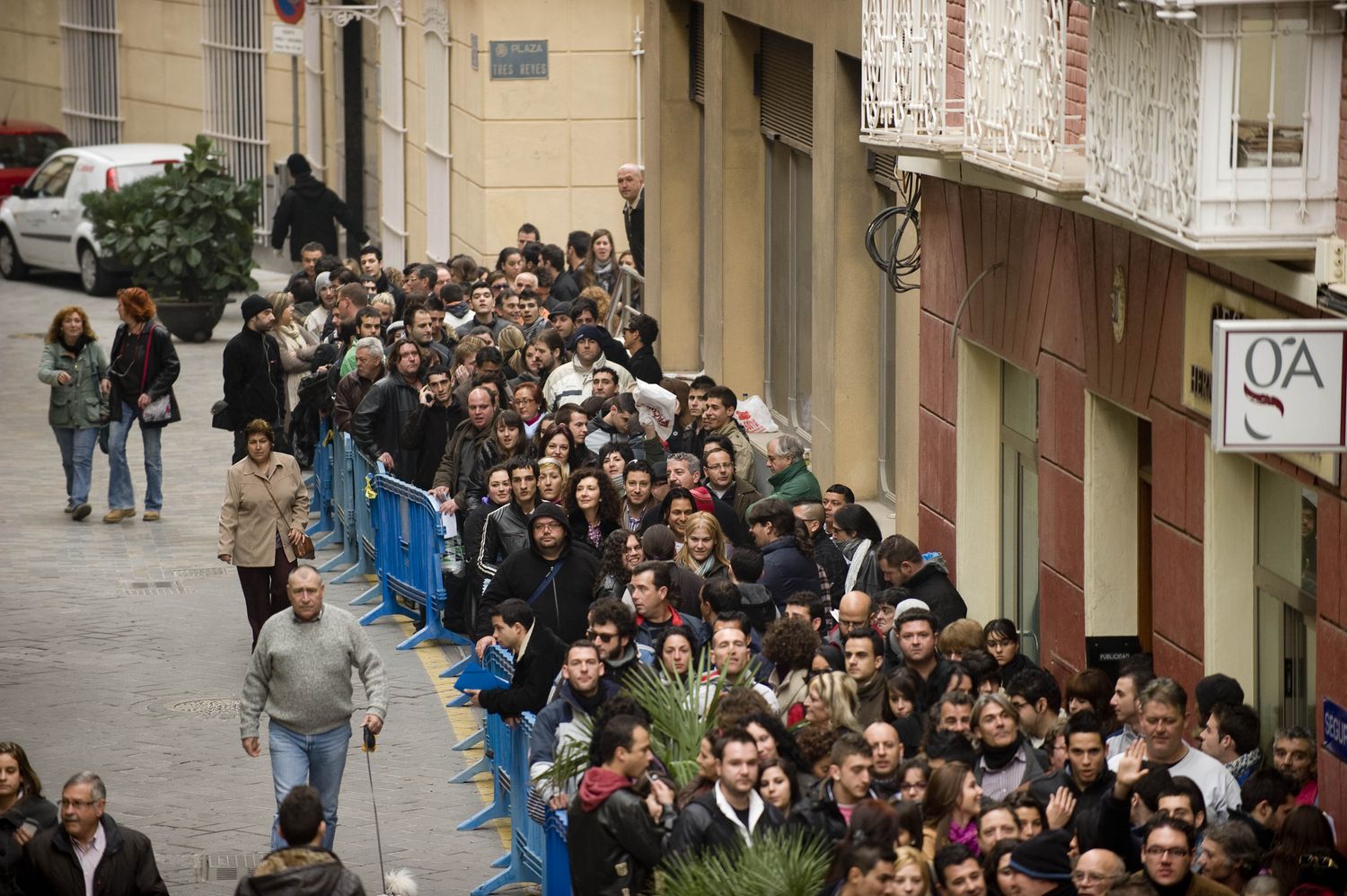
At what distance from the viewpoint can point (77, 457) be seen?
1992 centimetres

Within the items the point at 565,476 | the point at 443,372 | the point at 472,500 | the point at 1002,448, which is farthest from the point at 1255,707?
the point at 443,372

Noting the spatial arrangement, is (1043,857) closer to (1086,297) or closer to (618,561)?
(1086,297)

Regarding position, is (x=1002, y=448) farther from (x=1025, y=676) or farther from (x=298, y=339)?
(x=298, y=339)

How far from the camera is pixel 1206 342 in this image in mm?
10211

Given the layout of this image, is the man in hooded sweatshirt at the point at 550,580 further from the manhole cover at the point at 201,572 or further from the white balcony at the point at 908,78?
the manhole cover at the point at 201,572

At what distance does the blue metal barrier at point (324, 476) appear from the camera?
19.5 m

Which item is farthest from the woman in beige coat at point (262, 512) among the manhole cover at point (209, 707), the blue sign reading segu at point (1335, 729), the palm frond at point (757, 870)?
the blue sign reading segu at point (1335, 729)

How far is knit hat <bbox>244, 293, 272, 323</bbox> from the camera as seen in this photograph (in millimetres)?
18438

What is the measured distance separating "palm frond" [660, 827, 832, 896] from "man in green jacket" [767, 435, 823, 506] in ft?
19.2

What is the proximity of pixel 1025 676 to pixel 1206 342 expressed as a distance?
166cm

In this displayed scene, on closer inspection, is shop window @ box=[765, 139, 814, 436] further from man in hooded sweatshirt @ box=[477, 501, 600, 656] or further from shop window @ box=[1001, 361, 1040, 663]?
man in hooded sweatshirt @ box=[477, 501, 600, 656]

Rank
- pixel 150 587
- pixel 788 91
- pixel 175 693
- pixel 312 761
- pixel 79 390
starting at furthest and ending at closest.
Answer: pixel 79 390 → pixel 788 91 → pixel 150 587 → pixel 175 693 → pixel 312 761

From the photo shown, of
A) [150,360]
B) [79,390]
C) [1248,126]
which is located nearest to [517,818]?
[1248,126]

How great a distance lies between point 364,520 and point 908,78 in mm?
6391
